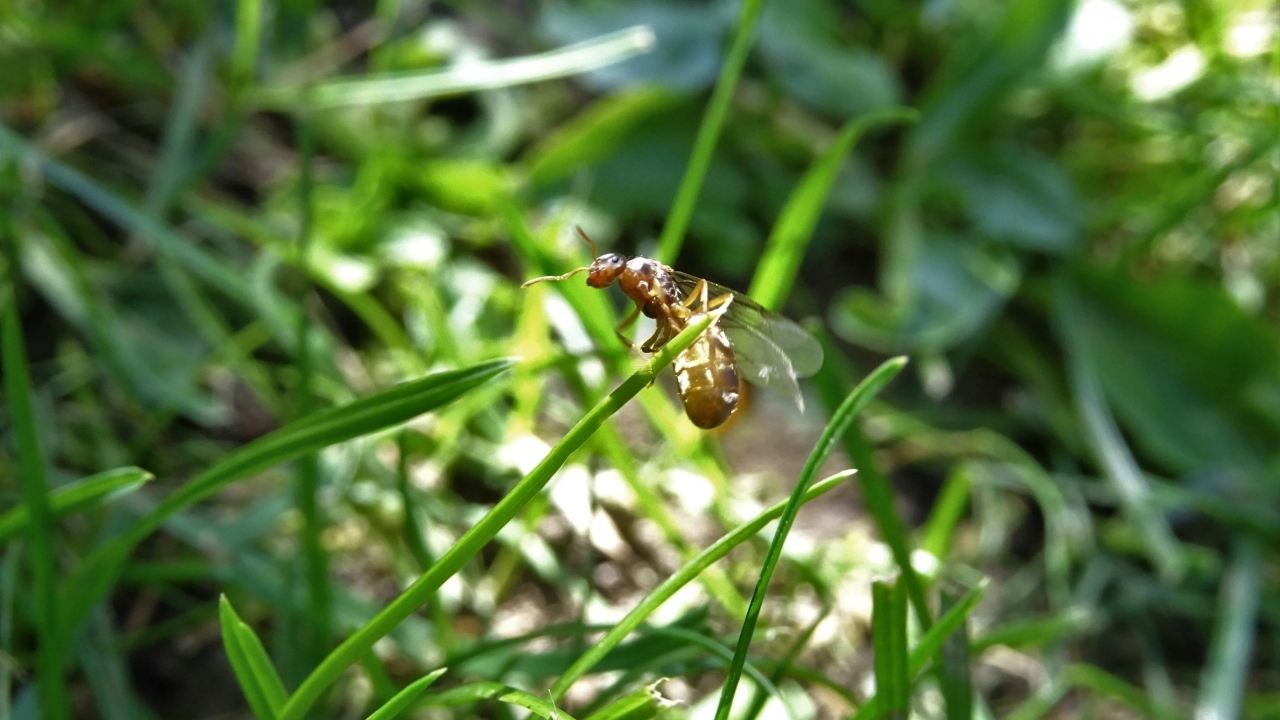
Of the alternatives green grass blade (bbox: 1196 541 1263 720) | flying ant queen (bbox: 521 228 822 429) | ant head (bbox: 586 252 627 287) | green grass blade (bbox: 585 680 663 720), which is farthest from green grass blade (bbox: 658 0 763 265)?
green grass blade (bbox: 1196 541 1263 720)

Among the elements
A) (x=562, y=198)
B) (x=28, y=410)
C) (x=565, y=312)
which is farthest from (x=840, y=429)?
(x=562, y=198)

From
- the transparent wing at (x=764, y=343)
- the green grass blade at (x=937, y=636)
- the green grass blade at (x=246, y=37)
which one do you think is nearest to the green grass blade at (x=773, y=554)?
the green grass blade at (x=937, y=636)

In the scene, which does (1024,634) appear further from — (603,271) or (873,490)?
(603,271)

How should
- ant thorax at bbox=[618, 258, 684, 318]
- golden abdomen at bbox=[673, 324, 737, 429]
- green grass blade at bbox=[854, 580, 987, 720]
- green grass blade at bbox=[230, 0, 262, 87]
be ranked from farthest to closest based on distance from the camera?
green grass blade at bbox=[230, 0, 262, 87]
ant thorax at bbox=[618, 258, 684, 318]
golden abdomen at bbox=[673, 324, 737, 429]
green grass blade at bbox=[854, 580, 987, 720]

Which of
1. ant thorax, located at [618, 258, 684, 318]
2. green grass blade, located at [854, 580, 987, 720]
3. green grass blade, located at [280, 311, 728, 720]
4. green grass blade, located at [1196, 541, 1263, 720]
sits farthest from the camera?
green grass blade, located at [1196, 541, 1263, 720]

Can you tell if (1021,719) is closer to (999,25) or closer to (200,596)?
(200,596)

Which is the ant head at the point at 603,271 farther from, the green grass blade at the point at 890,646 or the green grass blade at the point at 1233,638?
the green grass blade at the point at 1233,638

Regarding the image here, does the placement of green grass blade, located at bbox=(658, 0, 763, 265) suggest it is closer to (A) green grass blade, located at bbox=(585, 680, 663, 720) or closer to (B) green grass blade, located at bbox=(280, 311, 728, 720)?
(B) green grass blade, located at bbox=(280, 311, 728, 720)
